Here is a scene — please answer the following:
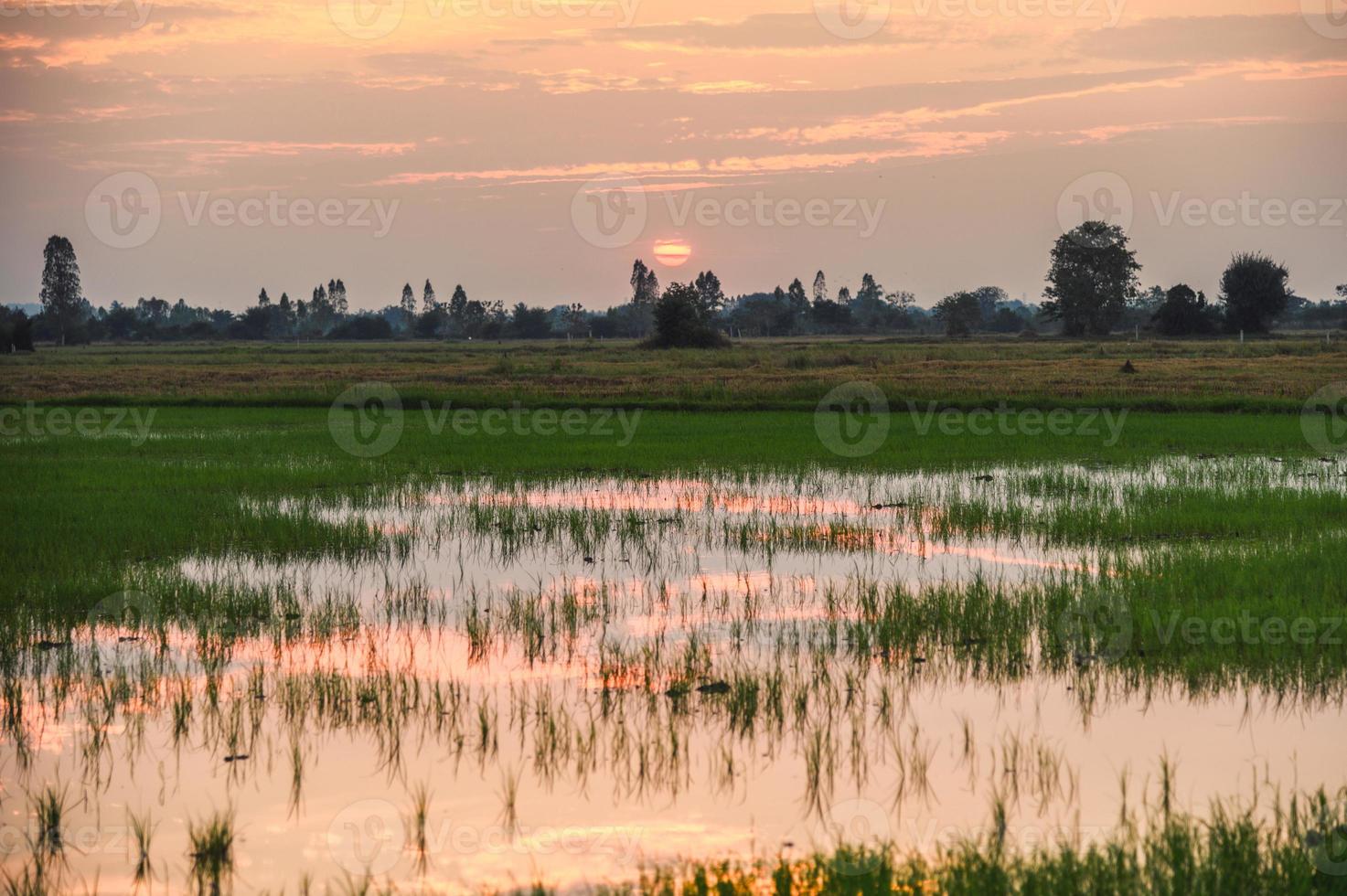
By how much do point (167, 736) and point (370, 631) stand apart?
217 cm

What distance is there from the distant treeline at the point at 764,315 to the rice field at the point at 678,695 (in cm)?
4781

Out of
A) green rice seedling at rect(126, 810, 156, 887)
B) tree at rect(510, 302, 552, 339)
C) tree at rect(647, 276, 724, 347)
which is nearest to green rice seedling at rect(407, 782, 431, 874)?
green rice seedling at rect(126, 810, 156, 887)

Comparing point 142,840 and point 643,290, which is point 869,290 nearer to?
point 643,290

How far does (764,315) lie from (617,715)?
9809cm

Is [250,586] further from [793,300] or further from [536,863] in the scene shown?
[793,300]

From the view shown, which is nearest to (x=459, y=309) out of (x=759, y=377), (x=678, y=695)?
(x=759, y=377)

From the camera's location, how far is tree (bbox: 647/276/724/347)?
194 ft

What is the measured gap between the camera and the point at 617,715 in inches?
251

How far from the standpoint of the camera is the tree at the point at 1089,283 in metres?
81.8

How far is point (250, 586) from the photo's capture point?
952cm

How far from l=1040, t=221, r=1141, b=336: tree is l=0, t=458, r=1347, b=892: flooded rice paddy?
7524cm

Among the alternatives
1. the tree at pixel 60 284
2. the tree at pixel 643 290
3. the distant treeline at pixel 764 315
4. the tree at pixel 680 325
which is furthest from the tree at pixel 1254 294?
the tree at pixel 60 284

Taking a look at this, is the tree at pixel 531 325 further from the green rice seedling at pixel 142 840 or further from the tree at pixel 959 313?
the green rice seedling at pixel 142 840

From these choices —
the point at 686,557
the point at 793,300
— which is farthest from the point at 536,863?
the point at 793,300
